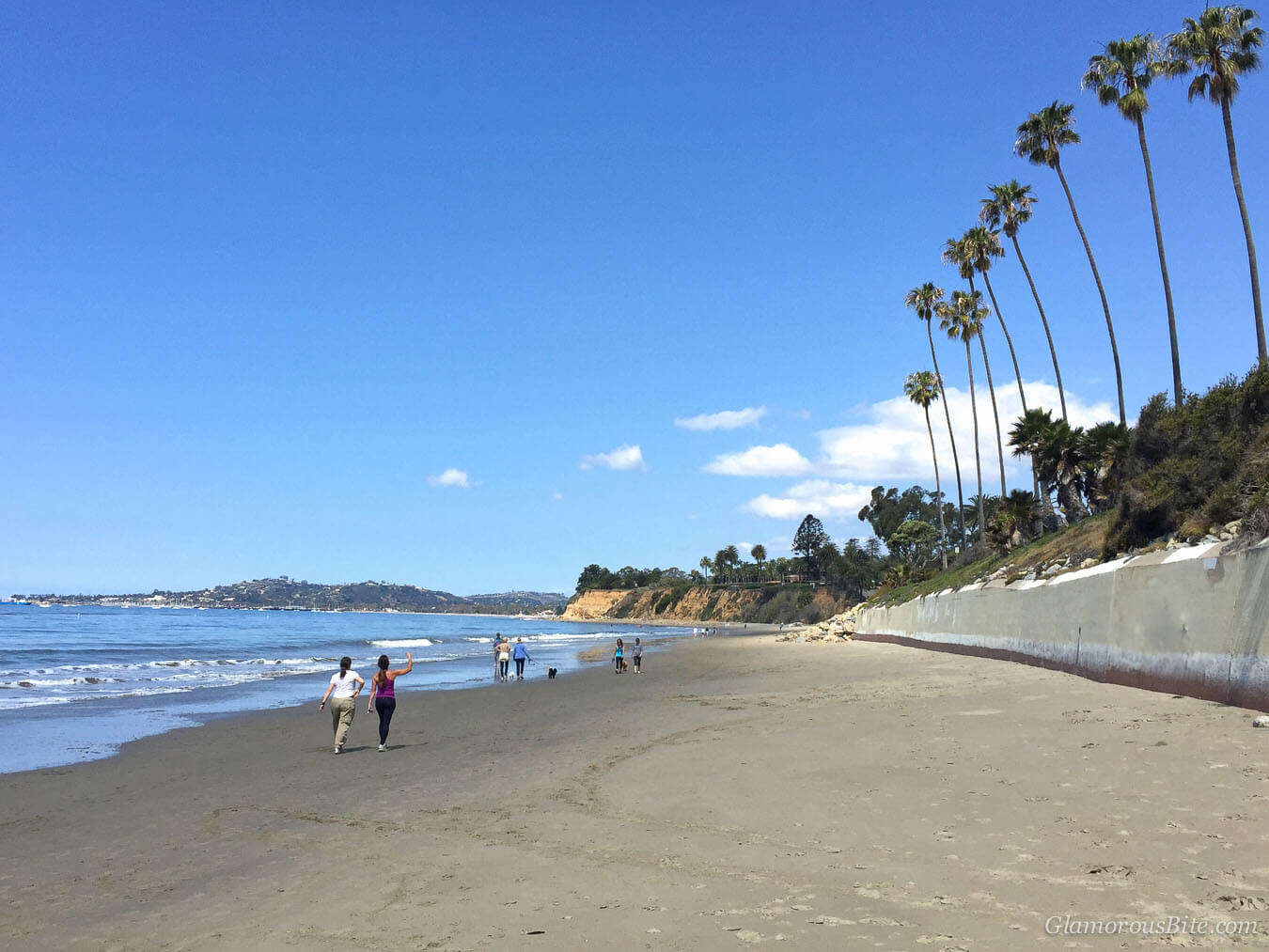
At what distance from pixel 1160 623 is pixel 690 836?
30.9 ft

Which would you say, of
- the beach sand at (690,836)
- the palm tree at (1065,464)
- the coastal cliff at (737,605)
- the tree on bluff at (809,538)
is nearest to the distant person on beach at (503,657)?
Answer: the beach sand at (690,836)

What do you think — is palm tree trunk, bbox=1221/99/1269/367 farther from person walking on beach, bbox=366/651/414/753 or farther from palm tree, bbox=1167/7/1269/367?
person walking on beach, bbox=366/651/414/753

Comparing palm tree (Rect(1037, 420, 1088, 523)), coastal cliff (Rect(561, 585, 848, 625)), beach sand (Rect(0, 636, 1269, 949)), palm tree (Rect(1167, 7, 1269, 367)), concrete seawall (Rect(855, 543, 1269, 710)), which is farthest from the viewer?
coastal cliff (Rect(561, 585, 848, 625))

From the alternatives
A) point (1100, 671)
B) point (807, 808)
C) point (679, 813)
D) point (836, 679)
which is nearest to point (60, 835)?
point (679, 813)

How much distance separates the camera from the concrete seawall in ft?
35.8

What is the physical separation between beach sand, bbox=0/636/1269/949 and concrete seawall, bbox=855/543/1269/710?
19.9 inches

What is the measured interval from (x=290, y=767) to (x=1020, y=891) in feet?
33.5

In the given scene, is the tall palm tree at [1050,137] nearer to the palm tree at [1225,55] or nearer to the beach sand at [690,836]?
the palm tree at [1225,55]

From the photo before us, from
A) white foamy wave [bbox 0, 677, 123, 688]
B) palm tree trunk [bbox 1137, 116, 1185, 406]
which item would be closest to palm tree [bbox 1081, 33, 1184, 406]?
palm tree trunk [bbox 1137, 116, 1185, 406]

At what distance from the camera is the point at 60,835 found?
345 inches

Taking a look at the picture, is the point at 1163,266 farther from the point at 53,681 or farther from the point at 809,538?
the point at 809,538

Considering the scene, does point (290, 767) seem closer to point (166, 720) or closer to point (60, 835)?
point (60, 835)

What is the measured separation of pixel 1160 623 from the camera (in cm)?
1309

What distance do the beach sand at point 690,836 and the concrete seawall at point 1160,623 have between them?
505 millimetres
